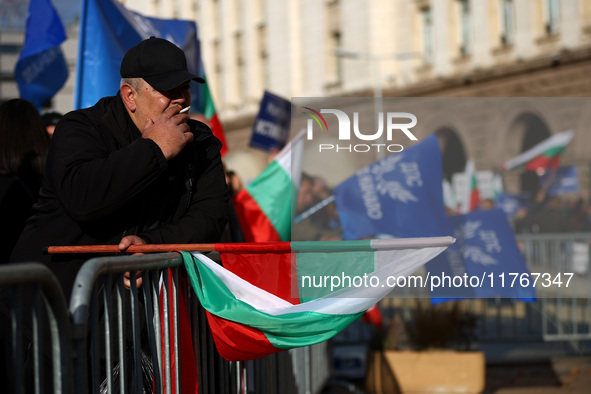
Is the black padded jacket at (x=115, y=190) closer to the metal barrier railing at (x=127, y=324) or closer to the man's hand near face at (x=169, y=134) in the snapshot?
the man's hand near face at (x=169, y=134)

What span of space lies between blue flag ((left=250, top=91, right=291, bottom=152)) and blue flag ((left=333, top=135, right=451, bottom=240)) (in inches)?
210

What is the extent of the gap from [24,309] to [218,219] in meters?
1.36

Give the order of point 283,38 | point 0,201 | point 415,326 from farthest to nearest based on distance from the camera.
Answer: point 283,38, point 415,326, point 0,201

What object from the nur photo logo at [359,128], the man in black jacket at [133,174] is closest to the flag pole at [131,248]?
the man in black jacket at [133,174]

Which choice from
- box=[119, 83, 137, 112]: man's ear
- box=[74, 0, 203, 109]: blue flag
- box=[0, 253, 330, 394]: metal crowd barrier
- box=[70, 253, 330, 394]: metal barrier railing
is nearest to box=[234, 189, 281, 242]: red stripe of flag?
box=[74, 0, 203, 109]: blue flag

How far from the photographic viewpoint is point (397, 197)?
20.5 feet

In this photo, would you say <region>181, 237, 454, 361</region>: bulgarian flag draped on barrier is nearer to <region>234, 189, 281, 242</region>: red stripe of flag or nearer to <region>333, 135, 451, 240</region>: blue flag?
<region>333, 135, 451, 240</region>: blue flag

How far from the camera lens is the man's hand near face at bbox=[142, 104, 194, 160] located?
3.29m

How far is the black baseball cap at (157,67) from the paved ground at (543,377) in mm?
5506

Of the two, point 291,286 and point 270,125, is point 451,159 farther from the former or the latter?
point 291,286

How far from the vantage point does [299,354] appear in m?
6.38

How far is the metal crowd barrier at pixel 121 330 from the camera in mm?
2326

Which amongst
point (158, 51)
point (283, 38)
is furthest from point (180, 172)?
point (283, 38)

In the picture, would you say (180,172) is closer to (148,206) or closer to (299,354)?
(148,206)
